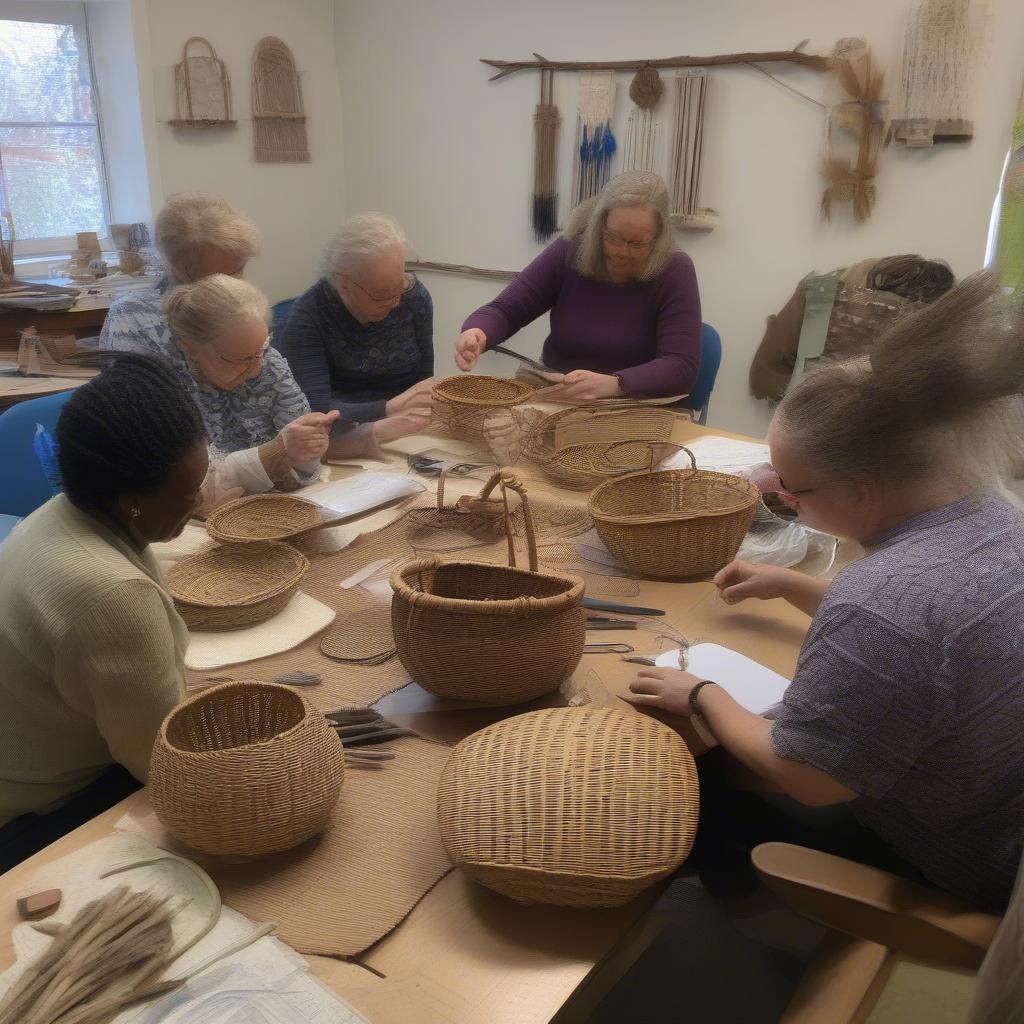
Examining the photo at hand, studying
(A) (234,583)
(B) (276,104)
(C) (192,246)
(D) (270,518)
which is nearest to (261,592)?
(A) (234,583)

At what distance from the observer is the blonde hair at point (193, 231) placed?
2.52m

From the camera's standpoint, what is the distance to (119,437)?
4.12ft

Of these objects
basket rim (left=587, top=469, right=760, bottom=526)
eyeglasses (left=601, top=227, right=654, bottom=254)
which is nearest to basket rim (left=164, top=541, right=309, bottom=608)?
basket rim (left=587, top=469, right=760, bottom=526)

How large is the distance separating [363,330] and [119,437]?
→ 174 cm

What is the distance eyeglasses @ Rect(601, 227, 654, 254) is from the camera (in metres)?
2.96

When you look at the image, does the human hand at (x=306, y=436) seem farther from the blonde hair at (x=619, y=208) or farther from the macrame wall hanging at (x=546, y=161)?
the macrame wall hanging at (x=546, y=161)

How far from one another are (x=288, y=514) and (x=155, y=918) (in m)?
1.09

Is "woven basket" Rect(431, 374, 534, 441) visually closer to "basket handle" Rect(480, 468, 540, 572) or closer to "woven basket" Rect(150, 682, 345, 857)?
"basket handle" Rect(480, 468, 540, 572)

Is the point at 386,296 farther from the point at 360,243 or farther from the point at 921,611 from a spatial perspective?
the point at 921,611

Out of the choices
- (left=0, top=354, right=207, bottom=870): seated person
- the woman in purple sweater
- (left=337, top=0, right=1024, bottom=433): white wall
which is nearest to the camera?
(left=0, top=354, right=207, bottom=870): seated person

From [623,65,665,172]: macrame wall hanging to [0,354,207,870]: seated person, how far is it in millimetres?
3193

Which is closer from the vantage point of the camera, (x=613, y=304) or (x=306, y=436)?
(x=306, y=436)

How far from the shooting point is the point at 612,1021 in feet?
5.95

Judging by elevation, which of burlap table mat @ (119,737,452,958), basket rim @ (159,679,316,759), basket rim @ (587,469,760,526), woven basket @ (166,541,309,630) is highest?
basket rim @ (587,469,760,526)
